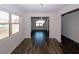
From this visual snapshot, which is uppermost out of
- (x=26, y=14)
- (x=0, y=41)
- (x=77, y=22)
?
(x=26, y=14)
